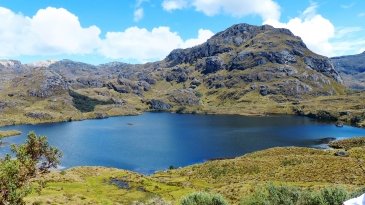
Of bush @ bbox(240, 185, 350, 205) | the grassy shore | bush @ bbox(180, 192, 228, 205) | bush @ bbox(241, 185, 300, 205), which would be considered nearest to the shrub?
bush @ bbox(180, 192, 228, 205)

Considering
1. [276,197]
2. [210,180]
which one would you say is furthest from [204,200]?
[210,180]

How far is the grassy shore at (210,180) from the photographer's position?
8854cm

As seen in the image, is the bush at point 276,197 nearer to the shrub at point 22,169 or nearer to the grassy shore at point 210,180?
the grassy shore at point 210,180

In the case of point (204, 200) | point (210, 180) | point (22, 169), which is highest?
point (22, 169)

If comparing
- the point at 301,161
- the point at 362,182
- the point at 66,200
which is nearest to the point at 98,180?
the point at 66,200

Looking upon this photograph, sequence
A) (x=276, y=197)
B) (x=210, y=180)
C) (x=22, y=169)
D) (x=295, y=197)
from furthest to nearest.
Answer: (x=210, y=180), (x=295, y=197), (x=276, y=197), (x=22, y=169)

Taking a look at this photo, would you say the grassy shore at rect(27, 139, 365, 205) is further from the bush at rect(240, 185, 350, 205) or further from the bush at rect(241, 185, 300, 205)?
the bush at rect(240, 185, 350, 205)

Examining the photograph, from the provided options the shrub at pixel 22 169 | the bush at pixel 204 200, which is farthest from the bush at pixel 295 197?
the shrub at pixel 22 169

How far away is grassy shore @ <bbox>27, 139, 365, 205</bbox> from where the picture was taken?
88538 mm

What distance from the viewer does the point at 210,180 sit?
120 m

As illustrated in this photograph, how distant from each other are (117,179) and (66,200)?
3722 centimetres

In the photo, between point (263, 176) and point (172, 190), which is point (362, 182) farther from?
point (172, 190)

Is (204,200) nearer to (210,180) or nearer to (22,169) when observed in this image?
(22,169)

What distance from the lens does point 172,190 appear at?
101 meters
